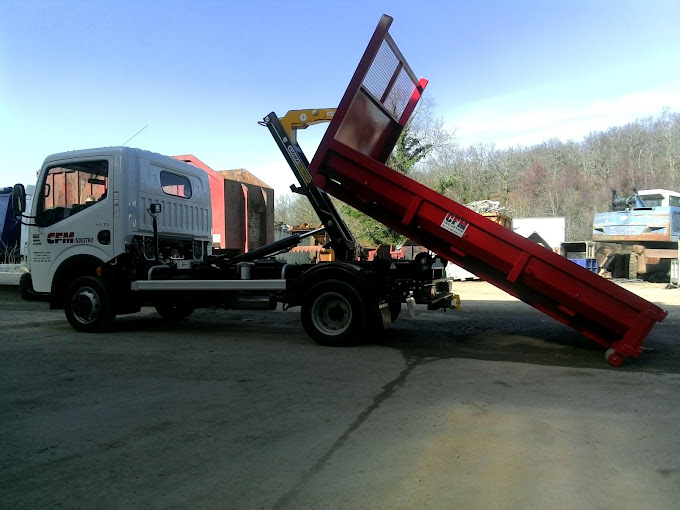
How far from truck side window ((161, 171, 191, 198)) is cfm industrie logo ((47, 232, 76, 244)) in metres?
1.67

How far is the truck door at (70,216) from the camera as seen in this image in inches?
334

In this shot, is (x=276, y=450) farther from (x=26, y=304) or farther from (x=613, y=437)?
(x=26, y=304)

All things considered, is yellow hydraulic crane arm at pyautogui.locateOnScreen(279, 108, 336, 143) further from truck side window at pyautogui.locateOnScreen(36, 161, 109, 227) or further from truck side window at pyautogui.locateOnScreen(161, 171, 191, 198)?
truck side window at pyautogui.locateOnScreen(36, 161, 109, 227)

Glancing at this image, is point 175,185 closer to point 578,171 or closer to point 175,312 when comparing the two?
point 175,312

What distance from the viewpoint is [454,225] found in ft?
22.3

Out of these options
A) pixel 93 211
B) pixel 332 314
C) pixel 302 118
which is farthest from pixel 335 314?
pixel 93 211

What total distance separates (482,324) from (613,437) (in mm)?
5923

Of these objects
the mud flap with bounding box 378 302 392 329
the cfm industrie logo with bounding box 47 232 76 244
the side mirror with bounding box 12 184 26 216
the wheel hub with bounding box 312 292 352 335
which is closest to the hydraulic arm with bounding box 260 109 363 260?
the wheel hub with bounding box 312 292 352 335

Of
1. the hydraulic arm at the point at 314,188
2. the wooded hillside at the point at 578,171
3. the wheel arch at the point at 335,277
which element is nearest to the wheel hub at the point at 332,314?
the wheel arch at the point at 335,277

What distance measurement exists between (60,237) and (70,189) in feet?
2.67

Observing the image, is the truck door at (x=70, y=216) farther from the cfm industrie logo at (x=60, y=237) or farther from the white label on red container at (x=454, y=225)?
the white label on red container at (x=454, y=225)

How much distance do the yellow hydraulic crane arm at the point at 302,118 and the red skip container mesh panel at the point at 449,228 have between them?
1.15 metres

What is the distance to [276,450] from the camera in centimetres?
376

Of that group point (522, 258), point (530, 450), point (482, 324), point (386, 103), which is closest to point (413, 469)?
point (530, 450)
